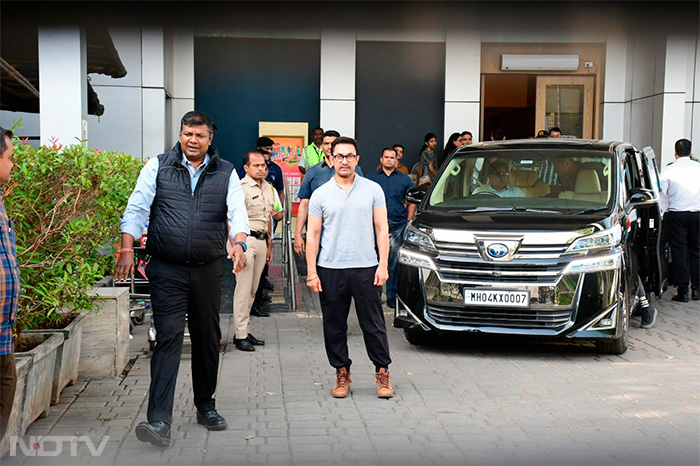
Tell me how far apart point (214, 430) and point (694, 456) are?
8.96 feet

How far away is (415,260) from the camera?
25.4 feet

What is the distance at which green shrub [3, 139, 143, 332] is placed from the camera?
A: 5.32 metres

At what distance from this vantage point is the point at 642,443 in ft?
16.0

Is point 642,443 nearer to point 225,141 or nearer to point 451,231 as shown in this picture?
point 451,231

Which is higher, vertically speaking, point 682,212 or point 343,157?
point 343,157

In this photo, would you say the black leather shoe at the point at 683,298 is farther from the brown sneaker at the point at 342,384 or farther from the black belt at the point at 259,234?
the brown sneaker at the point at 342,384

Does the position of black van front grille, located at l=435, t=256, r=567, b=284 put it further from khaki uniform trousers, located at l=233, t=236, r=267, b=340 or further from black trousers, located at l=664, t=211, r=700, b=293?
black trousers, located at l=664, t=211, r=700, b=293

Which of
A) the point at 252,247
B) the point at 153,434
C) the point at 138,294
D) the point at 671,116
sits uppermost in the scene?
the point at 671,116

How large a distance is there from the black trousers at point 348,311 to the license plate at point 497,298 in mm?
1472

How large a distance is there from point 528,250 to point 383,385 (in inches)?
80.1

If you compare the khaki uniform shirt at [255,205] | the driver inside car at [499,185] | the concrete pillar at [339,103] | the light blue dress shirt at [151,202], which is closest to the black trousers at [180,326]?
the light blue dress shirt at [151,202]

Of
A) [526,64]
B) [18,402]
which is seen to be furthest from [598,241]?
[526,64]

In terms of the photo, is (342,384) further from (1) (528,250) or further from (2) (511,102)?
(2) (511,102)

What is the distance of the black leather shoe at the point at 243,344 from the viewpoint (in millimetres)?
7863
